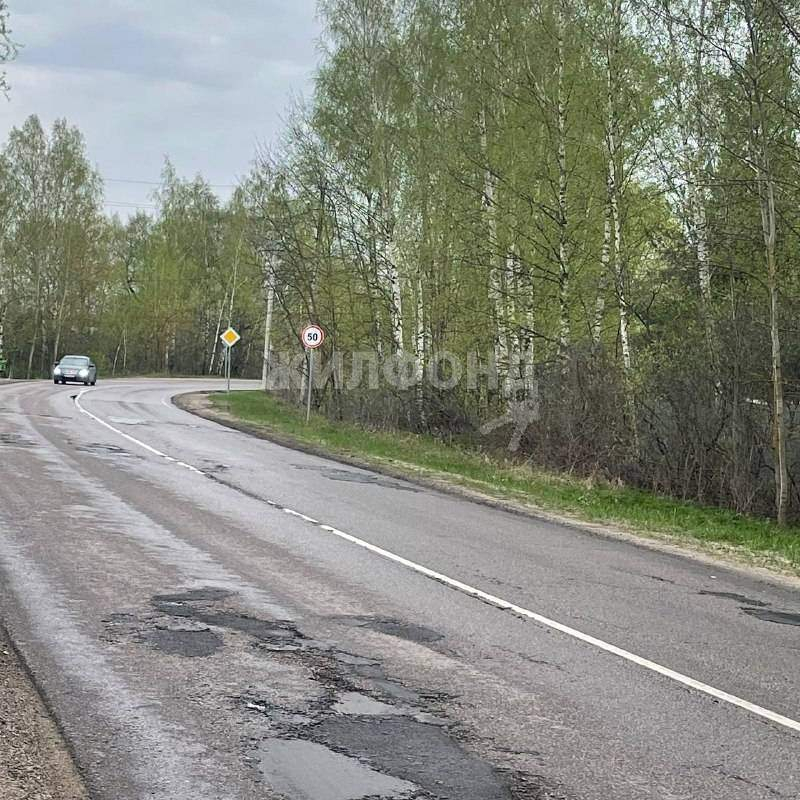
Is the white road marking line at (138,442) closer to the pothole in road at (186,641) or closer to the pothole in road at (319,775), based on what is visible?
the pothole in road at (186,641)

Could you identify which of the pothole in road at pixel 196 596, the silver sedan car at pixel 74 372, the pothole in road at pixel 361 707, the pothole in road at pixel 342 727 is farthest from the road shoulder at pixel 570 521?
the silver sedan car at pixel 74 372

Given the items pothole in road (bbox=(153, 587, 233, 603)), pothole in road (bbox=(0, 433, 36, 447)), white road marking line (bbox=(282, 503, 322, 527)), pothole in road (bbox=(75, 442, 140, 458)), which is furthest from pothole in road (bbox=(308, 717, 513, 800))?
pothole in road (bbox=(0, 433, 36, 447))

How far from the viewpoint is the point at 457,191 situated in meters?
23.7

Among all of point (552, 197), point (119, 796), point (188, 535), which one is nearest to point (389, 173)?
point (552, 197)

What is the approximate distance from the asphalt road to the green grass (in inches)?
71.0

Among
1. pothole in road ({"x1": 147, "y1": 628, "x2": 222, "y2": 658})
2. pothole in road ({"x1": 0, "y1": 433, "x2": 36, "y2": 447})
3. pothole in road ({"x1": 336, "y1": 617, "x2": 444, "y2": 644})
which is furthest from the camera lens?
pothole in road ({"x1": 0, "y1": 433, "x2": 36, "y2": 447})

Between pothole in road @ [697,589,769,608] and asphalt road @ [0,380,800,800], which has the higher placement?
asphalt road @ [0,380,800,800]

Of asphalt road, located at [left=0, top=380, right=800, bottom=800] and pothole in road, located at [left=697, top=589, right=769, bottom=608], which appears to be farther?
pothole in road, located at [left=697, top=589, right=769, bottom=608]

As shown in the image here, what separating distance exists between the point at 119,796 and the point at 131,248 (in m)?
84.9

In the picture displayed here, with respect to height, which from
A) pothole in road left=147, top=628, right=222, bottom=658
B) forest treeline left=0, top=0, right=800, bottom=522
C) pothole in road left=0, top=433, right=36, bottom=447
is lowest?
pothole in road left=147, top=628, right=222, bottom=658

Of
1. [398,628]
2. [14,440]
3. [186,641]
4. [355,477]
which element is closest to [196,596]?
[186,641]

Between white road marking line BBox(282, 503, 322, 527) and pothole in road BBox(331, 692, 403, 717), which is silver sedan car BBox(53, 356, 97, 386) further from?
pothole in road BBox(331, 692, 403, 717)

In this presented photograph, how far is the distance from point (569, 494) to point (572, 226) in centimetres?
632

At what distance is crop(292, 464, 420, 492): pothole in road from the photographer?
17877 millimetres
